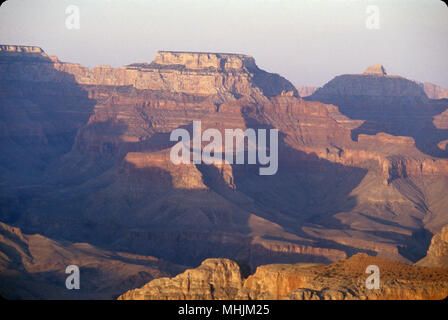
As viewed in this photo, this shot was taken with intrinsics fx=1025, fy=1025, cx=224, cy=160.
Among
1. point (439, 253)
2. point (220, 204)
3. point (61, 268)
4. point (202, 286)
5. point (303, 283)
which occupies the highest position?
point (303, 283)

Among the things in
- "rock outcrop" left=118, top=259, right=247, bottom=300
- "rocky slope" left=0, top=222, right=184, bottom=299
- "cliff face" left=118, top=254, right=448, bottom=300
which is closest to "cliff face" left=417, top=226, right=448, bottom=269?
"cliff face" left=118, top=254, right=448, bottom=300

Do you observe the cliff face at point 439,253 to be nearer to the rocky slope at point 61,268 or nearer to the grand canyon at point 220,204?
the grand canyon at point 220,204

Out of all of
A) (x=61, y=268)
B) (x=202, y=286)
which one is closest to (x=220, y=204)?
(x=61, y=268)

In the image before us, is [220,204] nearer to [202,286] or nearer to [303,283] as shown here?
[202,286]

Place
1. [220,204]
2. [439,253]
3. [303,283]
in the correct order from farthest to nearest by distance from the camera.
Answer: [220,204], [439,253], [303,283]

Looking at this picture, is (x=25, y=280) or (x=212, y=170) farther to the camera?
(x=212, y=170)
